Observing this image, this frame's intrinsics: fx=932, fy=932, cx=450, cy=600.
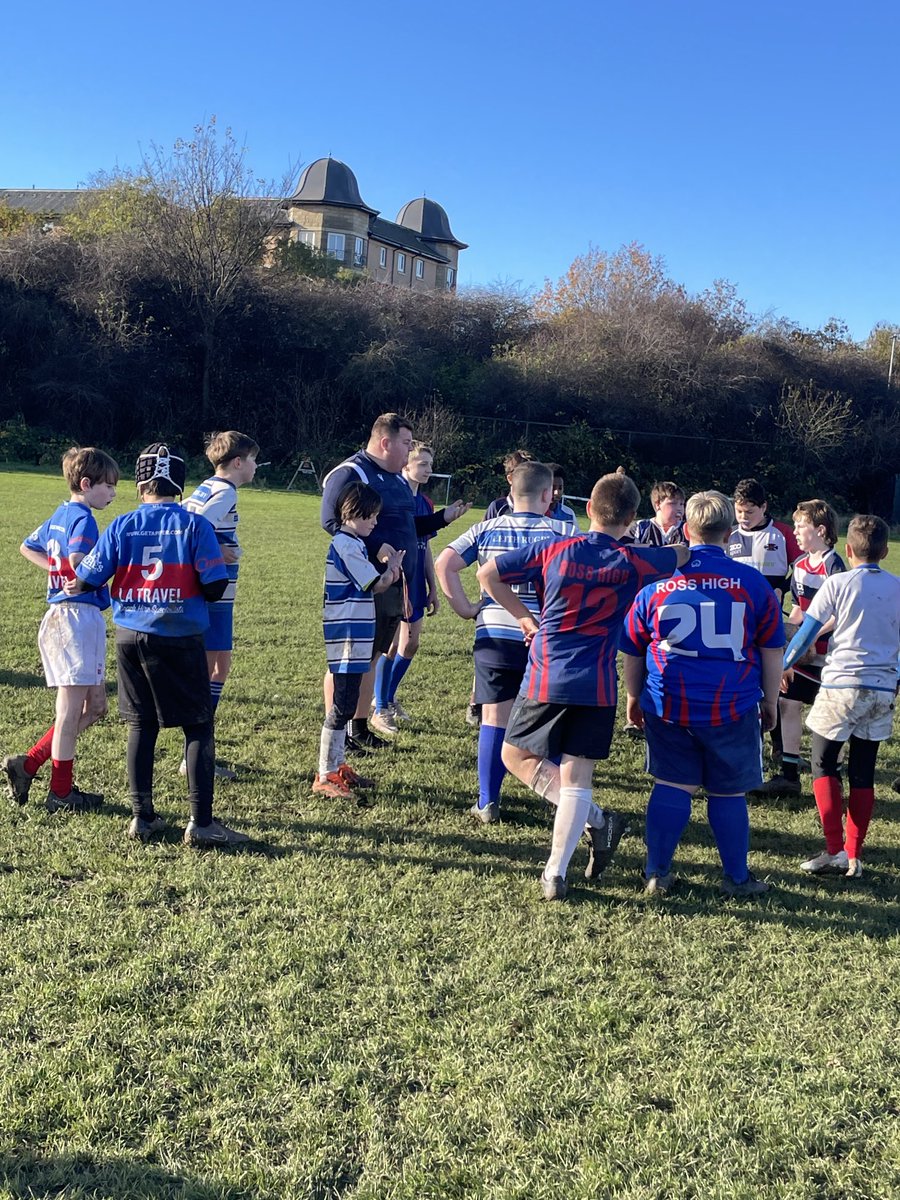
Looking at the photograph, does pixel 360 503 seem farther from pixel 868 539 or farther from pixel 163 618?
pixel 868 539

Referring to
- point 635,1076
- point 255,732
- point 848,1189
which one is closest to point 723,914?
point 635,1076

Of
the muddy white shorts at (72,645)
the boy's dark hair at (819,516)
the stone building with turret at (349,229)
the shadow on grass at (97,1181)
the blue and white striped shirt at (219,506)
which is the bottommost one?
the shadow on grass at (97,1181)

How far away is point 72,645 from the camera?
472cm

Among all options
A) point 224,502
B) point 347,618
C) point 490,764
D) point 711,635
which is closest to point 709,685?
point 711,635

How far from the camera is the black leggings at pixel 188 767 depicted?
446cm

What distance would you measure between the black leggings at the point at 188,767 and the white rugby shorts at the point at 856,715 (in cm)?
301

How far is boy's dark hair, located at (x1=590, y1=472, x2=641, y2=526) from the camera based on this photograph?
4.15 metres

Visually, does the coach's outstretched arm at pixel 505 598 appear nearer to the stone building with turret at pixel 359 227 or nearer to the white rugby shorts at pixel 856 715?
the white rugby shorts at pixel 856 715

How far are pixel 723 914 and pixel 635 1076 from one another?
1340mm

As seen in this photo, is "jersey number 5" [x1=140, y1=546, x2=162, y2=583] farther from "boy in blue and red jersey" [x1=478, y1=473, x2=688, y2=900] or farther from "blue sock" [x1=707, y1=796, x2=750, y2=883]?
"blue sock" [x1=707, y1=796, x2=750, y2=883]

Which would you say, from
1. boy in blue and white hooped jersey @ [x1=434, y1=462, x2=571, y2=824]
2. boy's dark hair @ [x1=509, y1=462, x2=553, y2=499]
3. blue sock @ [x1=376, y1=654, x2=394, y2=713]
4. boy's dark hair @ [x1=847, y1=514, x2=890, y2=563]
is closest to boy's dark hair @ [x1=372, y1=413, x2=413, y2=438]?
boy in blue and white hooped jersey @ [x1=434, y1=462, x2=571, y2=824]

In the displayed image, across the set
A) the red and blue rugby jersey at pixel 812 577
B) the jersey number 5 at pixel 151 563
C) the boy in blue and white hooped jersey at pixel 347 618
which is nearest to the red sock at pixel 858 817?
the red and blue rugby jersey at pixel 812 577

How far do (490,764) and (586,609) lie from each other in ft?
4.30

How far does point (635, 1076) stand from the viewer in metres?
2.93
